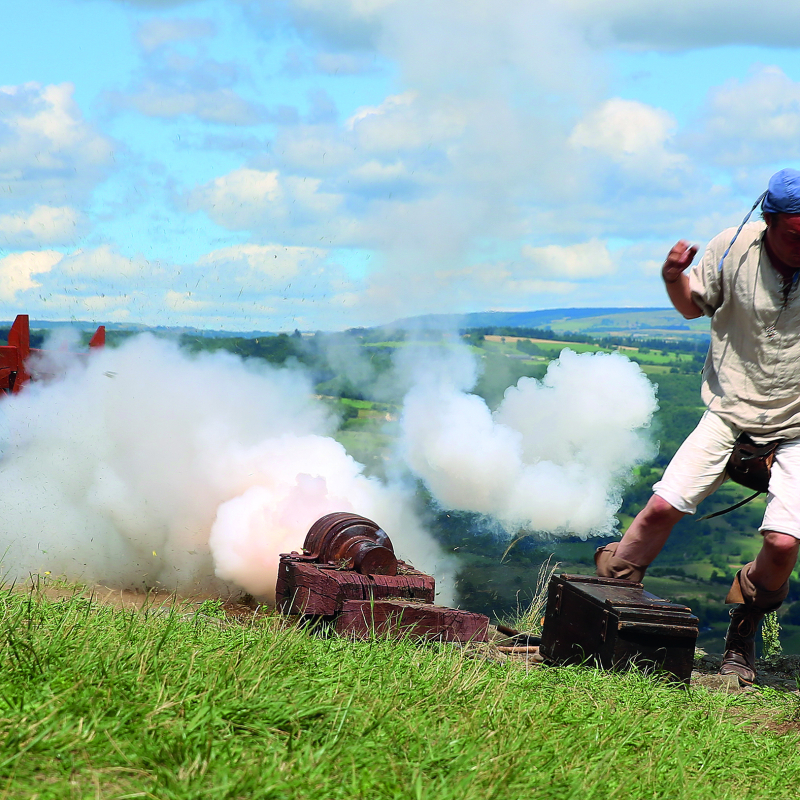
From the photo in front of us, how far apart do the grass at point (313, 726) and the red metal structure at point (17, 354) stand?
1328cm

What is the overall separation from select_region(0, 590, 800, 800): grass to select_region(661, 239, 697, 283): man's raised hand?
7.74ft

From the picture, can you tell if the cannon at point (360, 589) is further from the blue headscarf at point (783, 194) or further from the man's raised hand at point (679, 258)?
the blue headscarf at point (783, 194)

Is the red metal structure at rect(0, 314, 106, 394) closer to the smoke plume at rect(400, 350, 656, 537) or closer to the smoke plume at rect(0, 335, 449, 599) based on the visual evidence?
the smoke plume at rect(0, 335, 449, 599)

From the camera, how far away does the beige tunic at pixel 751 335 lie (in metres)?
4.91

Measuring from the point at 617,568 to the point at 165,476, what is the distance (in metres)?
9.06

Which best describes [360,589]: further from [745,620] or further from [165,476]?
[165,476]

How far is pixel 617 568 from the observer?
542cm

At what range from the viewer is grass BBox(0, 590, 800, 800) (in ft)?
7.64

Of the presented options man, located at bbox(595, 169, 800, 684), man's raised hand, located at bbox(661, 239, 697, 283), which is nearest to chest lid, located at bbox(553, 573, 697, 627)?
man, located at bbox(595, 169, 800, 684)

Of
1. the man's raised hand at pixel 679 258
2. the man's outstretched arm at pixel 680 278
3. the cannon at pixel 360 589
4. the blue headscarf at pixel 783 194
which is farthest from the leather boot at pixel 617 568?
the blue headscarf at pixel 783 194

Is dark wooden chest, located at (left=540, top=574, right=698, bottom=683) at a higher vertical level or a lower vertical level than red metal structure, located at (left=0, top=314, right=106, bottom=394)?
lower

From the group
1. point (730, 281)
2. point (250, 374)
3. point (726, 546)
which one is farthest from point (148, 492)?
point (726, 546)

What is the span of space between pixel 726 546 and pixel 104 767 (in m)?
71.4

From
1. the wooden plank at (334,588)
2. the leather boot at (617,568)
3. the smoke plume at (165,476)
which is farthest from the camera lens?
the smoke plume at (165,476)
